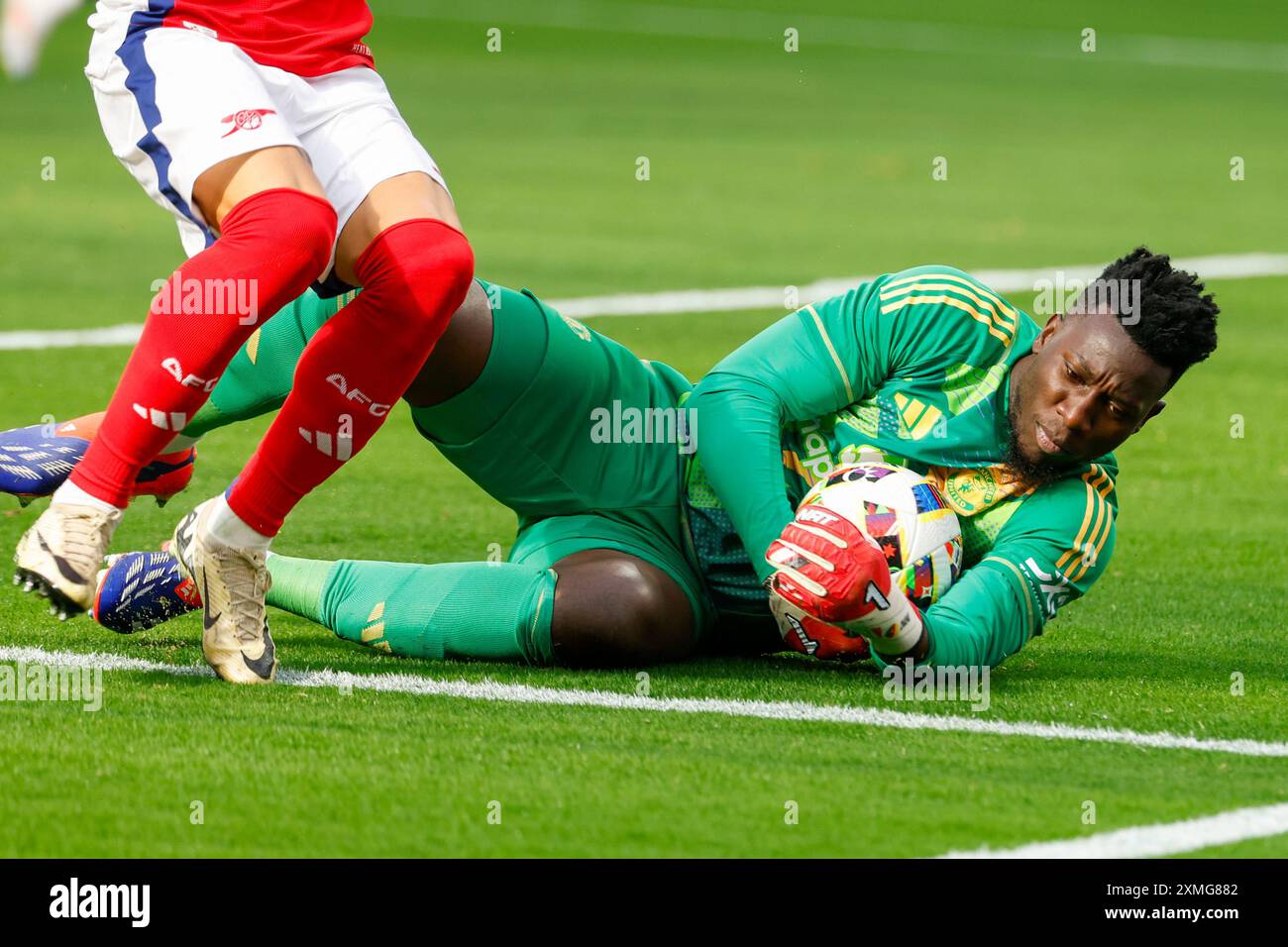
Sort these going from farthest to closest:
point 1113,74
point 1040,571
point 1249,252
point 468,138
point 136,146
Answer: point 1113,74 < point 468,138 < point 1249,252 < point 1040,571 < point 136,146

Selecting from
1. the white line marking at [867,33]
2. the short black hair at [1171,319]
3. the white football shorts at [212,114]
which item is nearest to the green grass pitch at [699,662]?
the short black hair at [1171,319]

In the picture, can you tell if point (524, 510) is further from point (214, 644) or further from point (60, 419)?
point (60, 419)

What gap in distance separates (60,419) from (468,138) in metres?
12.2

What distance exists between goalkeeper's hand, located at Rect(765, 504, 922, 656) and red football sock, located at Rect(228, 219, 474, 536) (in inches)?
36.6

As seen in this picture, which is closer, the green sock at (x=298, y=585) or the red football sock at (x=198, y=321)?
the red football sock at (x=198, y=321)

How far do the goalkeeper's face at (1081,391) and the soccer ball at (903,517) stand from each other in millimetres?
269

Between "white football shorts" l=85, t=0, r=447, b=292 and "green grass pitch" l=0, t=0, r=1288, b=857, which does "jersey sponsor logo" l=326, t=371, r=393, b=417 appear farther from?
"green grass pitch" l=0, t=0, r=1288, b=857

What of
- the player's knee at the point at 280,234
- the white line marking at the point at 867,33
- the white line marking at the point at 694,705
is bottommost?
the white line marking at the point at 694,705

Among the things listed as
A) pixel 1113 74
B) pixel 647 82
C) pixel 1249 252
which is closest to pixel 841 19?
pixel 1113 74

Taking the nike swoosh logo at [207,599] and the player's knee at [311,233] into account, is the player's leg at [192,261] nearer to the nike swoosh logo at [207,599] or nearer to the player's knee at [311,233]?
the player's knee at [311,233]

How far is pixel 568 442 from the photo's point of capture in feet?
17.7

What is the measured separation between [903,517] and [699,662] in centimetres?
67

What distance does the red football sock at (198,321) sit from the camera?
4355mm

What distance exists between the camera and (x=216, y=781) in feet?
13.2
